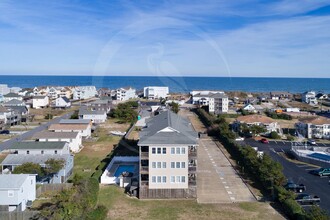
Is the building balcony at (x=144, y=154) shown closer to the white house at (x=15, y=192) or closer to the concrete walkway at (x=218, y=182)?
the concrete walkway at (x=218, y=182)

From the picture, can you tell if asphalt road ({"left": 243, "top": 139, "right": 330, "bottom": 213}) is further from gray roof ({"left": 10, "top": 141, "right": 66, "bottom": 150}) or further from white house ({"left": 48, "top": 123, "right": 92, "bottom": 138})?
white house ({"left": 48, "top": 123, "right": 92, "bottom": 138})

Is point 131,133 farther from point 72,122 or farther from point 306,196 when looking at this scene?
point 306,196

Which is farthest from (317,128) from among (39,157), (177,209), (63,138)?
(39,157)

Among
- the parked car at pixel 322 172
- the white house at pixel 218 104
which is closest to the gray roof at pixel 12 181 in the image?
the parked car at pixel 322 172

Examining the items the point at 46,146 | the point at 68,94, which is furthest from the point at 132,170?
the point at 68,94

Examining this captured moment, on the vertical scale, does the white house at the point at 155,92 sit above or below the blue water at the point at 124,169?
above

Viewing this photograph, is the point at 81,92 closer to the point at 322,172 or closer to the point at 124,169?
the point at 124,169

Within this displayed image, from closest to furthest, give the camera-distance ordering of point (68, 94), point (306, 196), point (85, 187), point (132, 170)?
point (85, 187), point (306, 196), point (132, 170), point (68, 94)
